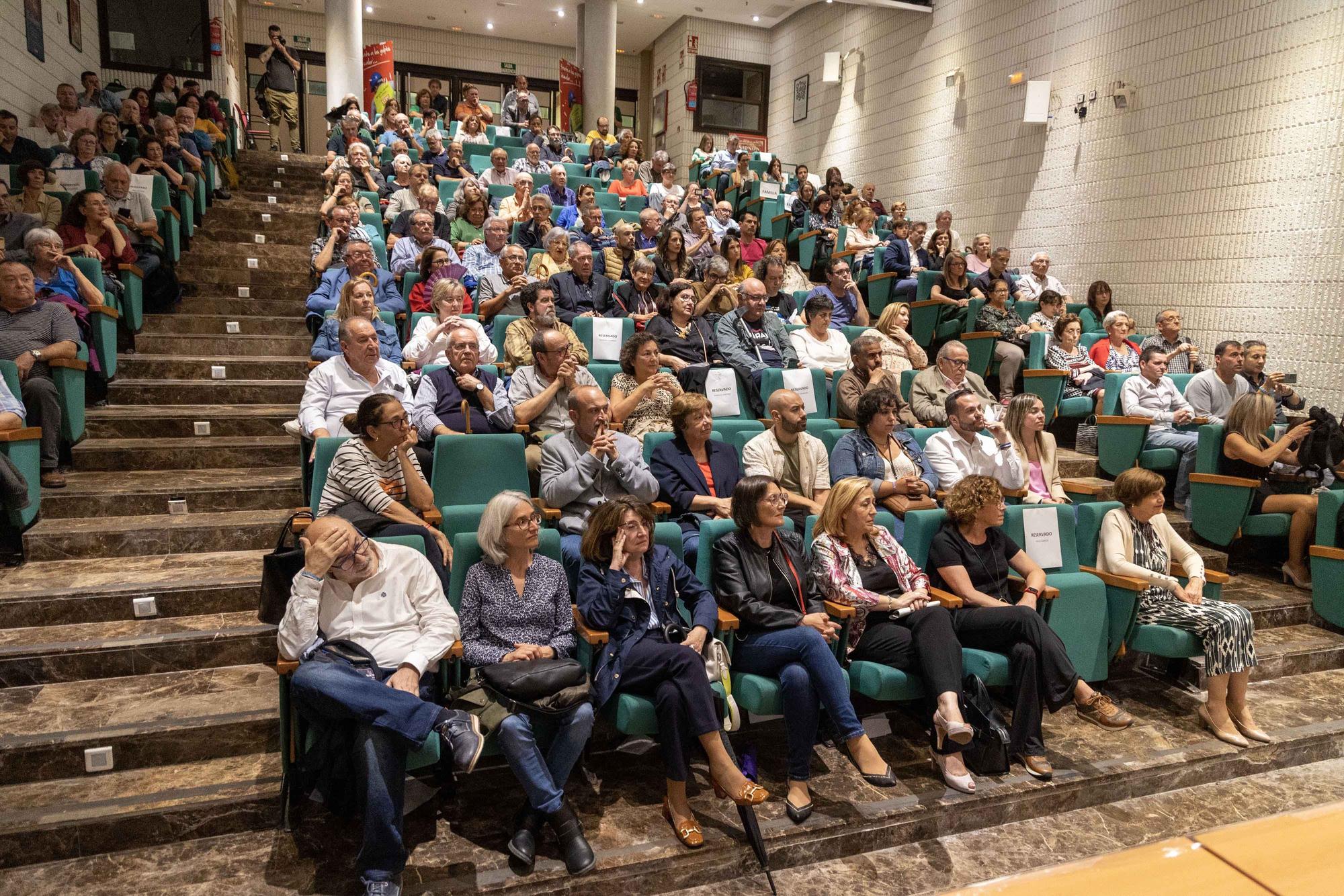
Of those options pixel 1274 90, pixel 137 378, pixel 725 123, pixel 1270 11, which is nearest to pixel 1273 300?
pixel 1274 90

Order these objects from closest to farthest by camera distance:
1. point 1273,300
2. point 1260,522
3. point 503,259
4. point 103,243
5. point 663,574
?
point 663,574, point 1260,522, point 103,243, point 503,259, point 1273,300

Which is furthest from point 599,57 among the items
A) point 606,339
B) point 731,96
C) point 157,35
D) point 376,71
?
point 606,339

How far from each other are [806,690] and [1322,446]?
2.90 m

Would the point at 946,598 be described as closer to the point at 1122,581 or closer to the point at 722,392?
the point at 1122,581

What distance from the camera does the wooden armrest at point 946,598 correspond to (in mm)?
2516

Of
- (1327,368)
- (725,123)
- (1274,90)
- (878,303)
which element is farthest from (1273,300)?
(725,123)

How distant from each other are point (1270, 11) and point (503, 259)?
15.0 feet

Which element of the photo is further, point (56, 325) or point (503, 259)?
point (503, 259)

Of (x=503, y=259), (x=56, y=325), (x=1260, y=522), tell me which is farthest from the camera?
(x=503, y=259)

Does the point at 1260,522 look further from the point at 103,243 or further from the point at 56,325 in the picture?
the point at 103,243

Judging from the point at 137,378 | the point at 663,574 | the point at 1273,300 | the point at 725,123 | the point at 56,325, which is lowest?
the point at 663,574

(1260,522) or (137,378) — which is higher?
(137,378)

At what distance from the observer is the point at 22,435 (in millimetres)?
2688

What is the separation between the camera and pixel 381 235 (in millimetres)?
4934
